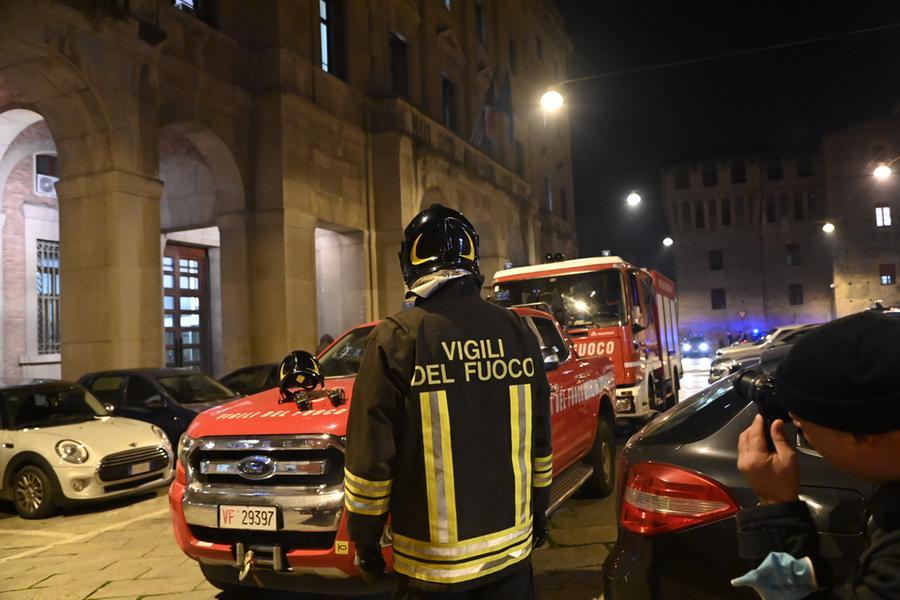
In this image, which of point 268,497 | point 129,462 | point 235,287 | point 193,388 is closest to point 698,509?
point 268,497

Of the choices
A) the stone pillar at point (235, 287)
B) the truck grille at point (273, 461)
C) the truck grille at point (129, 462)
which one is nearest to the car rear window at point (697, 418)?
the truck grille at point (273, 461)

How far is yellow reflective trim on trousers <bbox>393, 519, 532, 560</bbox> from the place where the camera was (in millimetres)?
2178

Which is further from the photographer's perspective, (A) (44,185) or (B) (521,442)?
(A) (44,185)

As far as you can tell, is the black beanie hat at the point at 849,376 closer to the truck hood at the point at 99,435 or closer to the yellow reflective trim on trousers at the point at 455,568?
the yellow reflective trim on trousers at the point at 455,568

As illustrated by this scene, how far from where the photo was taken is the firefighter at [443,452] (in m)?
2.20

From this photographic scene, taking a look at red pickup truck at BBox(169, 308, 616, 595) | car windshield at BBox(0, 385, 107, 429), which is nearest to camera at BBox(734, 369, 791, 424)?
red pickup truck at BBox(169, 308, 616, 595)

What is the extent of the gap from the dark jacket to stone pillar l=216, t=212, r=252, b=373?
46.5ft

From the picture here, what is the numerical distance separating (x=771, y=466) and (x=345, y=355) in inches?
176

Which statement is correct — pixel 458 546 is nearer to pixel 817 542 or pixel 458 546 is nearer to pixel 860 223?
pixel 817 542

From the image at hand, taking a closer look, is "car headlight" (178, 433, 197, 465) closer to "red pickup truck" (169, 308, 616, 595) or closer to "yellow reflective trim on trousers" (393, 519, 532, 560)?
"red pickup truck" (169, 308, 616, 595)

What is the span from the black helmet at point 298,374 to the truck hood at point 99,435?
419 centimetres

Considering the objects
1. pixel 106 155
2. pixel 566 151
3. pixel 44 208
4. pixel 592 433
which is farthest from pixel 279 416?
pixel 566 151

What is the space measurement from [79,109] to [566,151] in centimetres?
3120

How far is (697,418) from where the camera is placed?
319cm
